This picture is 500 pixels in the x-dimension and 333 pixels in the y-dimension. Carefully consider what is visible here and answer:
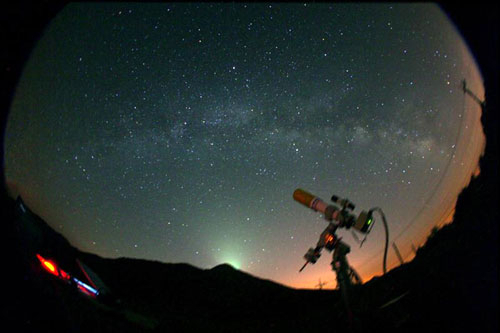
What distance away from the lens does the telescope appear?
4172 millimetres

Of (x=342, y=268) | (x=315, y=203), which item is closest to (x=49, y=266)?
(x=342, y=268)

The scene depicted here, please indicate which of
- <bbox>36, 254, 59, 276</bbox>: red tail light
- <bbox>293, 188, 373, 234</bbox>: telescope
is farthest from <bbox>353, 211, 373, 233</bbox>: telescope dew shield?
<bbox>36, 254, 59, 276</bbox>: red tail light

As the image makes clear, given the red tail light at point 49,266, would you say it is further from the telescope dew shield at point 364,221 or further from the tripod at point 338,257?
the telescope dew shield at point 364,221

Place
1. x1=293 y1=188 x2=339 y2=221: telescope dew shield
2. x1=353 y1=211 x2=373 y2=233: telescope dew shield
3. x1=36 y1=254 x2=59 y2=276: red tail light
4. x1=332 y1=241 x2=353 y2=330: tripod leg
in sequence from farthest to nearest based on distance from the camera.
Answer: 1. x1=293 y1=188 x2=339 y2=221: telescope dew shield
2. x1=353 y1=211 x2=373 y2=233: telescope dew shield
3. x1=332 y1=241 x2=353 y2=330: tripod leg
4. x1=36 y1=254 x2=59 y2=276: red tail light

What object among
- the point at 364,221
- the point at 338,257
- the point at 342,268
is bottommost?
the point at 342,268

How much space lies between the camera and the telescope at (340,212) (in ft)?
13.7

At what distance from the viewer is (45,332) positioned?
1.87 metres

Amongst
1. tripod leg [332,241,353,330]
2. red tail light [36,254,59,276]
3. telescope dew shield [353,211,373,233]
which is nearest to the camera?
red tail light [36,254,59,276]

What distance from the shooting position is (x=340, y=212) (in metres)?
4.44

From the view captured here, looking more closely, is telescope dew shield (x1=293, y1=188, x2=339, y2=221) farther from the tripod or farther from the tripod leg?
the tripod leg

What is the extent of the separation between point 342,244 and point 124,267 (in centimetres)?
1862

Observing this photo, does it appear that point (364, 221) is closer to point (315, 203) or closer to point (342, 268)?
point (342, 268)

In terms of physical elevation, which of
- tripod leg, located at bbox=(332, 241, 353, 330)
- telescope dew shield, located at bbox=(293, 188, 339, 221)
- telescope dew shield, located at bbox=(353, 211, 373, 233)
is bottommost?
tripod leg, located at bbox=(332, 241, 353, 330)

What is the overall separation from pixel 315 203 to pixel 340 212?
20.2 inches
